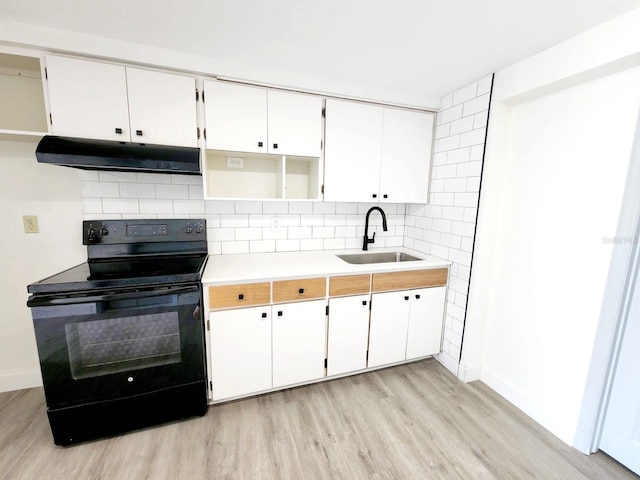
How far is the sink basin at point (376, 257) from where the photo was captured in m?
2.44

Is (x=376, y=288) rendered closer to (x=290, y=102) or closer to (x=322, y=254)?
(x=322, y=254)

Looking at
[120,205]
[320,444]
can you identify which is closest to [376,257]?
[320,444]

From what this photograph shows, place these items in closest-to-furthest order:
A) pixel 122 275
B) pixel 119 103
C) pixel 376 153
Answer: pixel 122 275
pixel 119 103
pixel 376 153

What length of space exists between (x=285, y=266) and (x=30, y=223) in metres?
1.75

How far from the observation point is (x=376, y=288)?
206 cm

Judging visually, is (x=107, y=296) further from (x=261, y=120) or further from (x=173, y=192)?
(x=261, y=120)

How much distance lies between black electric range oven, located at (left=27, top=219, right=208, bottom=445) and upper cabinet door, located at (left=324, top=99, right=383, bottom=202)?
1231mm

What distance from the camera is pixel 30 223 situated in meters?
1.86

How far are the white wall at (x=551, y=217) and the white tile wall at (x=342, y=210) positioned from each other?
121 millimetres

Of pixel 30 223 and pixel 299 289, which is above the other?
pixel 30 223

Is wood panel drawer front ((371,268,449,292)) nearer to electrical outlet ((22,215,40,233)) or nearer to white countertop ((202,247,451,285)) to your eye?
white countertop ((202,247,451,285))

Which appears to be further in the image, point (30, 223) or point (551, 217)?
point (30, 223)

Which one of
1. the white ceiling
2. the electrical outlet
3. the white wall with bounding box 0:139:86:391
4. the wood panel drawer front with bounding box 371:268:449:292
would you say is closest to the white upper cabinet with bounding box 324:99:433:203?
the white ceiling

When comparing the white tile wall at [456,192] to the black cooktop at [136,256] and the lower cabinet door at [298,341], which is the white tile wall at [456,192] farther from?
the black cooktop at [136,256]
